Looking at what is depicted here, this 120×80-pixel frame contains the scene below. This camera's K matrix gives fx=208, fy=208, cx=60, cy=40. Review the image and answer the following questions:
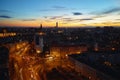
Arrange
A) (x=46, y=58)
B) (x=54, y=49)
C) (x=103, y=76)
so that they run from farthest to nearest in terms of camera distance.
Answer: (x=54, y=49)
(x=46, y=58)
(x=103, y=76)

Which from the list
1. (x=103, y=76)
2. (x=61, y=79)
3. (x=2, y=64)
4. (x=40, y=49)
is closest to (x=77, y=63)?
(x=61, y=79)

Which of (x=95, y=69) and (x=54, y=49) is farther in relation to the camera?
(x=54, y=49)

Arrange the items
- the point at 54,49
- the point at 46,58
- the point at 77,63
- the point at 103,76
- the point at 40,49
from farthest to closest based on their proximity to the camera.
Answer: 1. the point at 40,49
2. the point at 54,49
3. the point at 46,58
4. the point at 77,63
5. the point at 103,76

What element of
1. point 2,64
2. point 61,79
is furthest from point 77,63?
point 2,64

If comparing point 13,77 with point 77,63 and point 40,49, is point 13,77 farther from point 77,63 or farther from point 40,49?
point 40,49

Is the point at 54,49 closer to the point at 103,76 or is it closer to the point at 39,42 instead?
the point at 39,42

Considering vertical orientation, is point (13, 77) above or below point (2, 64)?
below

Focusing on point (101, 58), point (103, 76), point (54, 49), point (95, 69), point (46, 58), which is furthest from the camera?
point (54, 49)

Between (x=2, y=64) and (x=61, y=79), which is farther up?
(x=2, y=64)

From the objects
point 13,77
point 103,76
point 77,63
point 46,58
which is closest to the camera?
point 103,76
